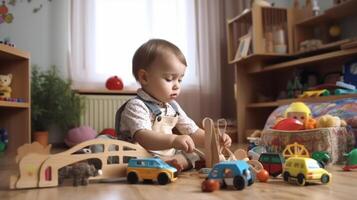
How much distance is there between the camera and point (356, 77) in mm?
2049

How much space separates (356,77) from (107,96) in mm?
1681

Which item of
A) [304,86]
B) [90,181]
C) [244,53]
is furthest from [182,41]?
[90,181]

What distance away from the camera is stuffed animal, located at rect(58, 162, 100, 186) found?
2.56ft

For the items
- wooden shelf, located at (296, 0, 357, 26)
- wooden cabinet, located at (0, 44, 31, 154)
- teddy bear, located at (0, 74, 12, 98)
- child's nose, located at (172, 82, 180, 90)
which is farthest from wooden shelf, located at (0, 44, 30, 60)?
wooden shelf, located at (296, 0, 357, 26)

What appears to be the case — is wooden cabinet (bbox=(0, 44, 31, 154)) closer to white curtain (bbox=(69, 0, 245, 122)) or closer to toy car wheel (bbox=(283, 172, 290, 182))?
white curtain (bbox=(69, 0, 245, 122))

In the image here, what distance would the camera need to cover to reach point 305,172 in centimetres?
72

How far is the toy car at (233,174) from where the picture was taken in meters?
0.69

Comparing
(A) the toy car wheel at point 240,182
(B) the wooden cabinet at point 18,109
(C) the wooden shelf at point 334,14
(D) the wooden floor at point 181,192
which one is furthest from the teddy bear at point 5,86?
(C) the wooden shelf at point 334,14

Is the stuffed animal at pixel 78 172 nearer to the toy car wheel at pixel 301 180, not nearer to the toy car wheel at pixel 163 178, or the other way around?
the toy car wheel at pixel 163 178

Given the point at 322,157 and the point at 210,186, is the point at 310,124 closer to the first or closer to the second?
the point at 322,157

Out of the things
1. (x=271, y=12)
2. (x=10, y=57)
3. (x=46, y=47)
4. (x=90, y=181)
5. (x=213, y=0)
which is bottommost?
(x=90, y=181)

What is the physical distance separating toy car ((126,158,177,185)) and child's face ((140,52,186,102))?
25cm

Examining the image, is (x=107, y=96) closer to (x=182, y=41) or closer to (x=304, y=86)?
(x=182, y=41)

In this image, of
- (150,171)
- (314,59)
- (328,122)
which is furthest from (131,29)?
(150,171)
